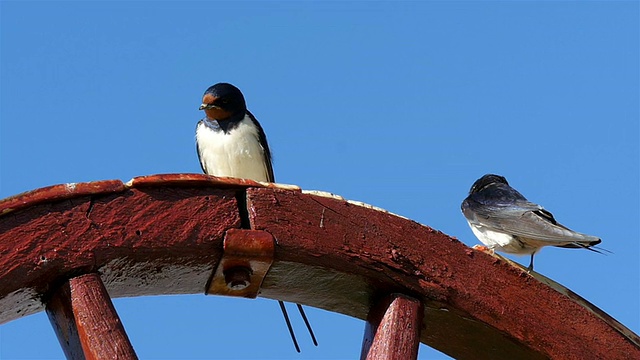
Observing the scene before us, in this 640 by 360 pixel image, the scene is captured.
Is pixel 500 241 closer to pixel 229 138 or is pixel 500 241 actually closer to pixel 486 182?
pixel 486 182

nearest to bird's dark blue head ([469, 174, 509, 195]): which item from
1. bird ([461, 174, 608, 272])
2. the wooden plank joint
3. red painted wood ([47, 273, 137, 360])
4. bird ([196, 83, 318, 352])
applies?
bird ([461, 174, 608, 272])

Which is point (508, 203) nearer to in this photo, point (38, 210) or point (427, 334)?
point (427, 334)

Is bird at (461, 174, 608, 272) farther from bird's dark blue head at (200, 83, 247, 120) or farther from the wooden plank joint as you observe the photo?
the wooden plank joint

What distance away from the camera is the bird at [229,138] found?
20.5ft

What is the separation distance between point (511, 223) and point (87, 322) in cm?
355

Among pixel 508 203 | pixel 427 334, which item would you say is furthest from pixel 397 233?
pixel 508 203

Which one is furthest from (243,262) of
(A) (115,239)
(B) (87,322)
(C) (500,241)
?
(C) (500,241)

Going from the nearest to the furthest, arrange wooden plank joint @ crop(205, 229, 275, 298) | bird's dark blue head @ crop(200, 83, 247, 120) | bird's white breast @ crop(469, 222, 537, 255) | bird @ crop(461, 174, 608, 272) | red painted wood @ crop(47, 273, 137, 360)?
red painted wood @ crop(47, 273, 137, 360), wooden plank joint @ crop(205, 229, 275, 298), bird @ crop(461, 174, 608, 272), bird's white breast @ crop(469, 222, 537, 255), bird's dark blue head @ crop(200, 83, 247, 120)

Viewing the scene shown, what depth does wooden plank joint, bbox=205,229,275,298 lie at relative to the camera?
2906 millimetres

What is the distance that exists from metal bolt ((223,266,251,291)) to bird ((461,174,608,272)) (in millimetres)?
2173

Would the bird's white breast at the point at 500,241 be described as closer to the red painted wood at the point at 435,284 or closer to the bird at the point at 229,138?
the bird at the point at 229,138

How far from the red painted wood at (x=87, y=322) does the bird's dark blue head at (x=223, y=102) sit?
3.48 m

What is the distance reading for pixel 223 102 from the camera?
6250mm


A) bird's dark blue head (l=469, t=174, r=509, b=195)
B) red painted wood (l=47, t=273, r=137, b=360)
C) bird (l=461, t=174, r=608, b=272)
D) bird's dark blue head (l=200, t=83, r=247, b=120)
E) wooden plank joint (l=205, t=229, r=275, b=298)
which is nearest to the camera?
red painted wood (l=47, t=273, r=137, b=360)
